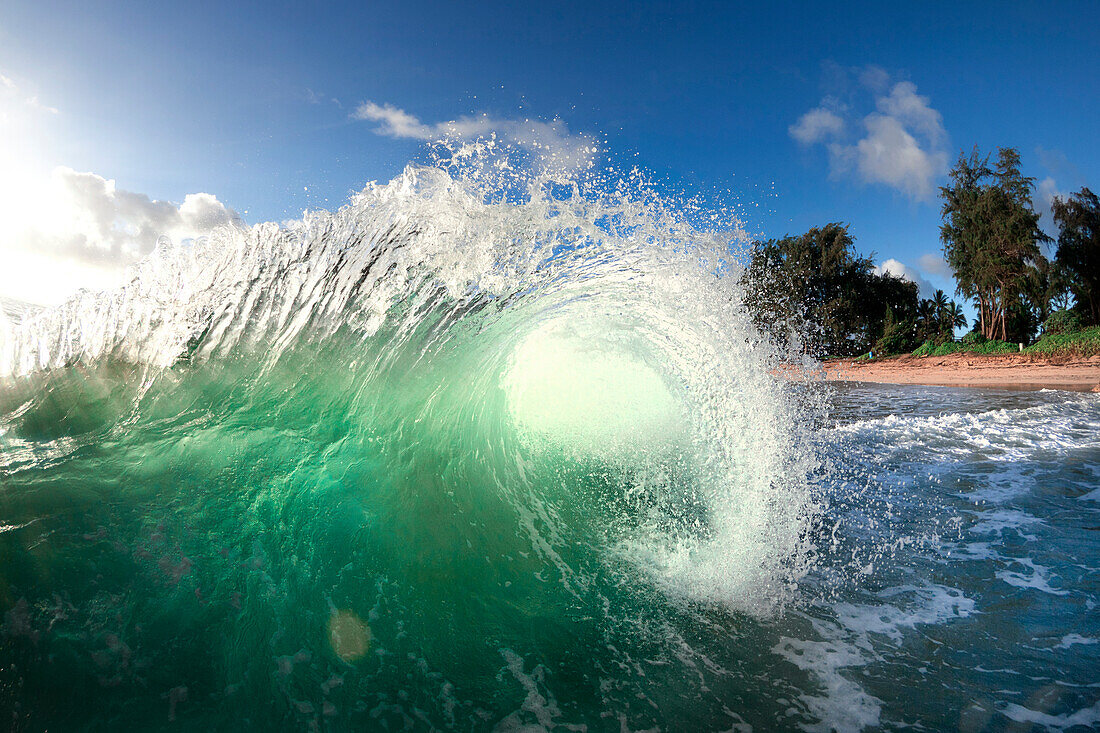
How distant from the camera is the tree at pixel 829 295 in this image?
32.2m

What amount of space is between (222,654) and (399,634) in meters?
0.91

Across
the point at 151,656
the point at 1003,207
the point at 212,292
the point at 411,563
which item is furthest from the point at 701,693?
the point at 1003,207

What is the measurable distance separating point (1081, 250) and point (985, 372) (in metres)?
15.1

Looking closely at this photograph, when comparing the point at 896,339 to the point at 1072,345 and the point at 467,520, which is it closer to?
the point at 1072,345

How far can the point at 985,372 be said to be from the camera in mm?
20641

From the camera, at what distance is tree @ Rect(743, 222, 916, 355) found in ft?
106


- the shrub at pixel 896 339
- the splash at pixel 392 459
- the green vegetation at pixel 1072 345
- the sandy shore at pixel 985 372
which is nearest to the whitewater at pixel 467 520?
the splash at pixel 392 459

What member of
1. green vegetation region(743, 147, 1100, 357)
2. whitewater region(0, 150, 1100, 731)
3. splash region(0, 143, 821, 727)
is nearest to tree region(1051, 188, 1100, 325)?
green vegetation region(743, 147, 1100, 357)

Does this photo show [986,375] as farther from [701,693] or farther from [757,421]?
[701,693]

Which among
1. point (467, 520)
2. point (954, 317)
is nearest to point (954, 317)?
point (954, 317)

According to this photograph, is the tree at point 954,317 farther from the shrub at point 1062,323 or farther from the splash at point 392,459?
the splash at point 392,459

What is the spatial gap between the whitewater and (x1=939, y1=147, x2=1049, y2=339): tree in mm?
26566

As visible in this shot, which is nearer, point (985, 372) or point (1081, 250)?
point (985, 372)

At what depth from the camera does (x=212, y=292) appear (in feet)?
14.4
